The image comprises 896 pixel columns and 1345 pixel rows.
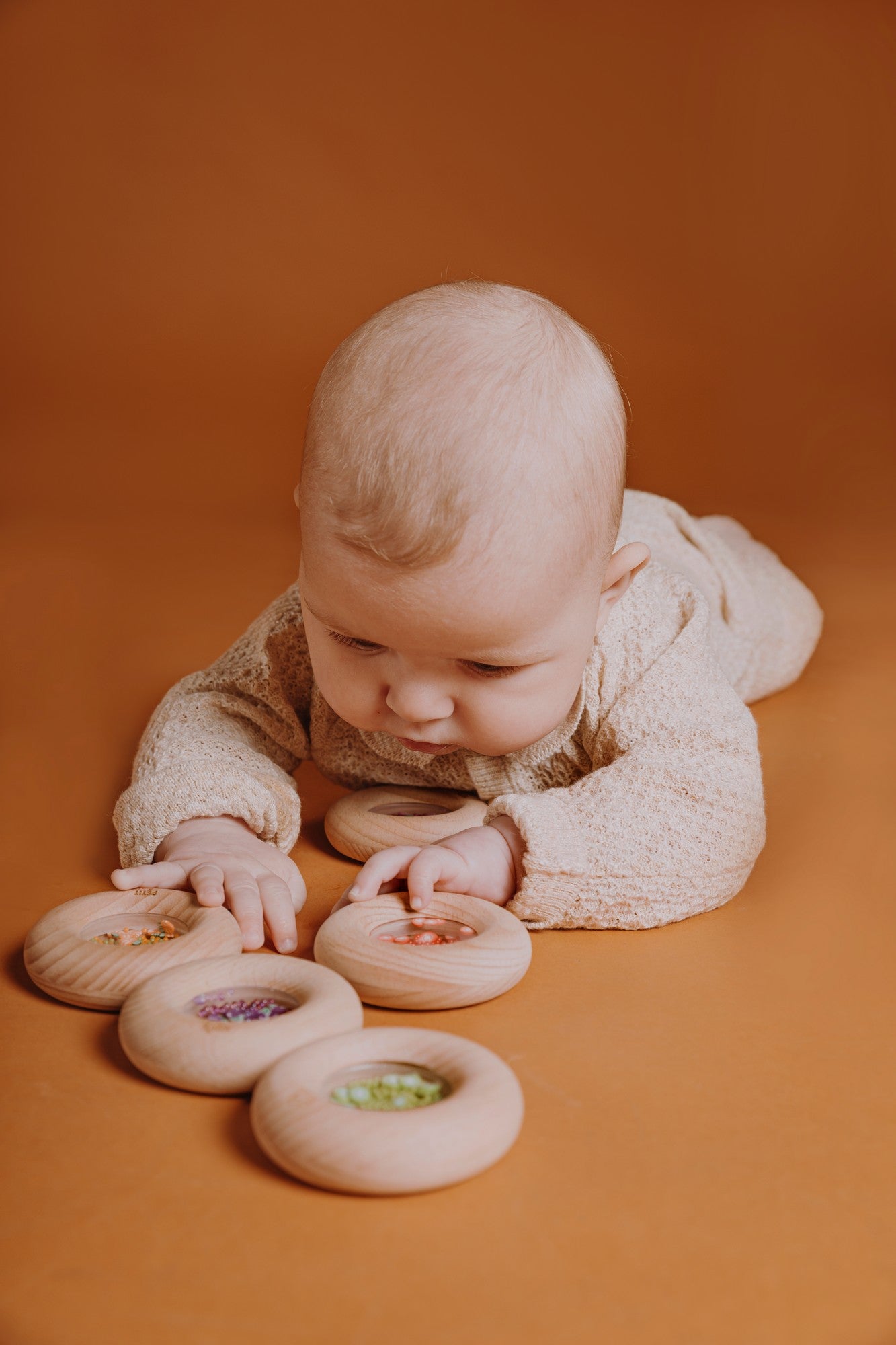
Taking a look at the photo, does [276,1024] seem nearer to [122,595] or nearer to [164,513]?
[122,595]

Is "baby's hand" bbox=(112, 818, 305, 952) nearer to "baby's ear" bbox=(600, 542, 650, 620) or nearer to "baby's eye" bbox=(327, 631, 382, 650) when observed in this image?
"baby's eye" bbox=(327, 631, 382, 650)

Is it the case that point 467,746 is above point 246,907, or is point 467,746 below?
above

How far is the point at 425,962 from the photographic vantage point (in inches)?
45.2

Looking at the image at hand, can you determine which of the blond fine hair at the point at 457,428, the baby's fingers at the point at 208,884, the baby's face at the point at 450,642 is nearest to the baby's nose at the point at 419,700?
the baby's face at the point at 450,642

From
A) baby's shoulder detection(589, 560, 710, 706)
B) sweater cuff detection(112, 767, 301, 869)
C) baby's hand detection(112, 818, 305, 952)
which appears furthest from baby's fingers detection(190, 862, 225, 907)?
baby's shoulder detection(589, 560, 710, 706)

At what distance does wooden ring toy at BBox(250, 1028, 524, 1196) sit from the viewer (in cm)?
90

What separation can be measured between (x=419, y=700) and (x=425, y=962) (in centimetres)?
24

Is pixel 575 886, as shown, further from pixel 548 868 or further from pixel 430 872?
pixel 430 872

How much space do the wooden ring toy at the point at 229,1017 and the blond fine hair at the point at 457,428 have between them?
37 cm

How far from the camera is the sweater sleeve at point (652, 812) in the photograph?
1328 millimetres

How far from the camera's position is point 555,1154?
0.98m

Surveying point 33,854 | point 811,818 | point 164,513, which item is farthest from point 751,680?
point 164,513

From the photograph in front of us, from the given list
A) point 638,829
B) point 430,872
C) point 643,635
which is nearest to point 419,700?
point 430,872

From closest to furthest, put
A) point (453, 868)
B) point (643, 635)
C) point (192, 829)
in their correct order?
point (453, 868)
point (192, 829)
point (643, 635)
